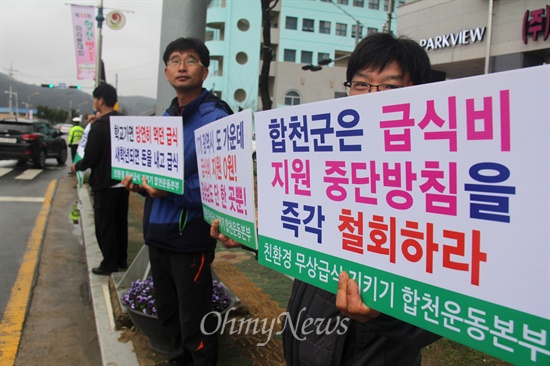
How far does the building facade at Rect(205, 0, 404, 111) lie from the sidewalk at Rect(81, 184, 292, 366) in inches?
1331

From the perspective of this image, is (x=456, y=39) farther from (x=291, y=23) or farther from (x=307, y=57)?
(x=291, y=23)

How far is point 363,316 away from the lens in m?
1.23

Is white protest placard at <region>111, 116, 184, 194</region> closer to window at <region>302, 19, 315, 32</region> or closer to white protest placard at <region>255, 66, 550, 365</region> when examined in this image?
white protest placard at <region>255, 66, 550, 365</region>

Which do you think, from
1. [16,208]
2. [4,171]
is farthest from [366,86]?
[4,171]

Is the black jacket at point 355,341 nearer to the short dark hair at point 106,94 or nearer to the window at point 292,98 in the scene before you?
the short dark hair at point 106,94

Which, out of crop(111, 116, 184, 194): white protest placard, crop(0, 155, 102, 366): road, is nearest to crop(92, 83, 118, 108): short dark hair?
crop(111, 116, 184, 194): white protest placard

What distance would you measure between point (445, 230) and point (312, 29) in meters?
44.1

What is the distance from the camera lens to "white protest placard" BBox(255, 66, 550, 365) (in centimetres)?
90

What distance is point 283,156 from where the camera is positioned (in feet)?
5.00

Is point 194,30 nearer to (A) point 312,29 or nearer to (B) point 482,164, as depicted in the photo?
(B) point 482,164

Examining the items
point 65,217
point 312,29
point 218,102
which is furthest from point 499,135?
point 312,29

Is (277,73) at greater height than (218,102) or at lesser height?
greater

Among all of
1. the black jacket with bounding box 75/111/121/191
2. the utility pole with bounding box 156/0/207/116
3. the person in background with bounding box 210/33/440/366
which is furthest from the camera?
the black jacket with bounding box 75/111/121/191

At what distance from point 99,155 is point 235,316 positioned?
2336 mm
